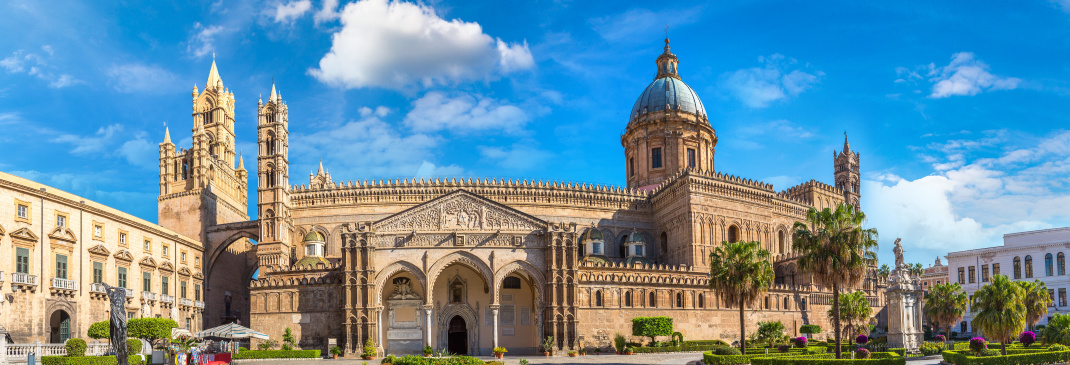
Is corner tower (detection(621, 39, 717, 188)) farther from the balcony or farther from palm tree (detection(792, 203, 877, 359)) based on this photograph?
the balcony

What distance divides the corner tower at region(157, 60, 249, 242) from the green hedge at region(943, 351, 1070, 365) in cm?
5738

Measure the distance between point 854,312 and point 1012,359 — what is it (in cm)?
2428

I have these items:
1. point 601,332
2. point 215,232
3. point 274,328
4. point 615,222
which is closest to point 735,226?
point 615,222

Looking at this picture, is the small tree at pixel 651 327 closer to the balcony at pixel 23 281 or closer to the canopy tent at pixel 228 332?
the canopy tent at pixel 228 332

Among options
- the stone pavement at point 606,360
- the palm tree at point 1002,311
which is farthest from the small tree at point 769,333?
the palm tree at point 1002,311

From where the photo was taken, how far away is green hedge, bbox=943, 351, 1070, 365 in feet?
118

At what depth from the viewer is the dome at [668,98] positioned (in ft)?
270

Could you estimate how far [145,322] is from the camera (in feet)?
141

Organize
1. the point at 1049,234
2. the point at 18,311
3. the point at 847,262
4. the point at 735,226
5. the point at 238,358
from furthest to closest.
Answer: the point at 1049,234 < the point at 735,226 < the point at 238,358 < the point at 18,311 < the point at 847,262

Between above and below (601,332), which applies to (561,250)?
above

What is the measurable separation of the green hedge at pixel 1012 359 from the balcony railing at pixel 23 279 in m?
46.3

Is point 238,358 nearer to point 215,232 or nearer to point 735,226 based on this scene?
point 215,232

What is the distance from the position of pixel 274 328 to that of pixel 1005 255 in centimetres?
7054

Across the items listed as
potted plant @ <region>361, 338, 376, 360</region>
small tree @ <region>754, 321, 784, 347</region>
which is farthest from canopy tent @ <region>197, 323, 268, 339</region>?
small tree @ <region>754, 321, 784, 347</region>
